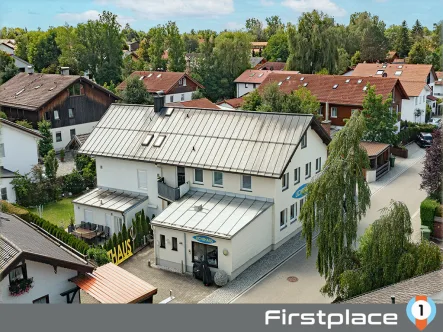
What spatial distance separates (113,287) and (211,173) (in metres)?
10.1

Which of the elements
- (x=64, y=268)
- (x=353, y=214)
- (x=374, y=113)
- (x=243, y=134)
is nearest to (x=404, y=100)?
(x=374, y=113)

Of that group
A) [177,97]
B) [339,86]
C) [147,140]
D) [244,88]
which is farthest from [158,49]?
[147,140]

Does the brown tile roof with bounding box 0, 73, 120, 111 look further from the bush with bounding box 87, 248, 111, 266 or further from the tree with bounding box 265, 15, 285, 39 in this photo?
the tree with bounding box 265, 15, 285, 39

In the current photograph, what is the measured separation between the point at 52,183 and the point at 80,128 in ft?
44.1

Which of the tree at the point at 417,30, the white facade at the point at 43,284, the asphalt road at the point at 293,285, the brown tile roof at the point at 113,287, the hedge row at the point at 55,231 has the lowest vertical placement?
the asphalt road at the point at 293,285

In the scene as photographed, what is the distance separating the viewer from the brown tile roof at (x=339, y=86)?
156ft

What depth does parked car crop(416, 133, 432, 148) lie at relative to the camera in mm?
45562

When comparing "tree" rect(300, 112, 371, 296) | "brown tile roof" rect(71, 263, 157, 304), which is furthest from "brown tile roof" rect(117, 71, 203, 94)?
"brown tile roof" rect(71, 263, 157, 304)

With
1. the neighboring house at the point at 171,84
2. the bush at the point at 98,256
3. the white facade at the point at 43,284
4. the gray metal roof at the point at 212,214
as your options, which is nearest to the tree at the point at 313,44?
the neighboring house at the point at 171,84

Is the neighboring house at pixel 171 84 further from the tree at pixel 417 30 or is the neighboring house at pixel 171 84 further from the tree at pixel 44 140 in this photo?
A: the tree at pixel 417 30

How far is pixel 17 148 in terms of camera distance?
34.9 meters

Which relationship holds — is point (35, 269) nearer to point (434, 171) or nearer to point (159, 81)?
point (434, 171)

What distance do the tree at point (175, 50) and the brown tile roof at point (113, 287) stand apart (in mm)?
57601

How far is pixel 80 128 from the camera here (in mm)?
46250
